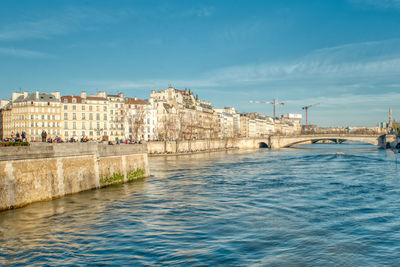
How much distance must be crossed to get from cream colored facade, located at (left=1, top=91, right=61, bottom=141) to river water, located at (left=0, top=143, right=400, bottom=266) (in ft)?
191

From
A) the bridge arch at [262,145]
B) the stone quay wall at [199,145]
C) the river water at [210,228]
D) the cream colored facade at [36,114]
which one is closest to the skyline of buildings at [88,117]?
the cream colored facade at [36,114]

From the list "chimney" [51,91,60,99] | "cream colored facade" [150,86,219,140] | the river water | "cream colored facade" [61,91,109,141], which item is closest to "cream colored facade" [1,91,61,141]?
"chimney" [51,91,60,99]

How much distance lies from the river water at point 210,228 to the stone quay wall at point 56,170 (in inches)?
30.6

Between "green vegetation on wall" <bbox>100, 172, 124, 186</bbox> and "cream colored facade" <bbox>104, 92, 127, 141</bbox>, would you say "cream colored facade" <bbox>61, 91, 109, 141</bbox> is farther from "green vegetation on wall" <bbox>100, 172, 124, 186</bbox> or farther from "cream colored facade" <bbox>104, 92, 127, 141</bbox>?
"green vegetation on wall" <bbox>100, 172, 124, 186</bbox>

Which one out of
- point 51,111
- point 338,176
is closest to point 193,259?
point 338,176

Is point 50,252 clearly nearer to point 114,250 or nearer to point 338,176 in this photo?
point 114,250

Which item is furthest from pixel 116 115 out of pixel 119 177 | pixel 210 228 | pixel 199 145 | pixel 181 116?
pixel 210 228

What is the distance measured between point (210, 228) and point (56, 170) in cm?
1246

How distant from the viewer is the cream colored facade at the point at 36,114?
3344 inches

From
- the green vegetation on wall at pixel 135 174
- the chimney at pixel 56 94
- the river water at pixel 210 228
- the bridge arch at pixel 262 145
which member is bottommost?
the river water at pixel 210 228

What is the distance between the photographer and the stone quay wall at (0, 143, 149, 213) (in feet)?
75.5

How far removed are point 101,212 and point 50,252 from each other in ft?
25.1

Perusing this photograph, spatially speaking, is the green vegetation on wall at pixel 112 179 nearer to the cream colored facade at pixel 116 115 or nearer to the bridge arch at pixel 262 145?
the cream colored facade at pixel 116 115

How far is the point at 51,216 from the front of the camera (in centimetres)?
2273
